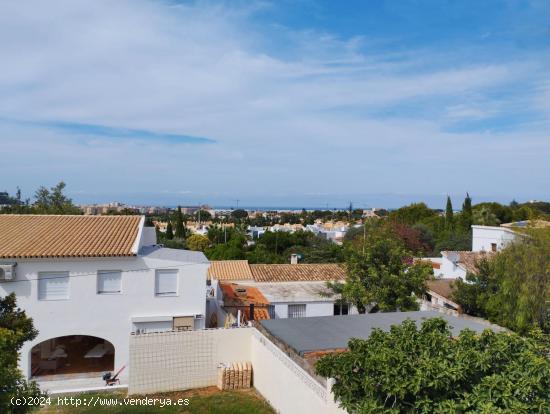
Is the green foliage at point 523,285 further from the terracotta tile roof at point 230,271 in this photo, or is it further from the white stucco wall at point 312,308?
the terracotta tile roof at point 230,271

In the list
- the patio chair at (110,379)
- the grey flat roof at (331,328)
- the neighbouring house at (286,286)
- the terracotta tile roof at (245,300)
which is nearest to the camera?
the grey flat roof at (331,328)

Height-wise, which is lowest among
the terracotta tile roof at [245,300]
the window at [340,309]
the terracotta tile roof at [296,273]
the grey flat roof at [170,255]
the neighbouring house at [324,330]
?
the window at [340,309]

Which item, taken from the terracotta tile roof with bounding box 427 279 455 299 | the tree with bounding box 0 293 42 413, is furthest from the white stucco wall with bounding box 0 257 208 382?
the terracotta tile roof with bounding box 427 279 455 299

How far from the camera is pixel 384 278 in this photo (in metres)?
18.4

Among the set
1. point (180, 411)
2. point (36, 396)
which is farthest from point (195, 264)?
point (36, 396)

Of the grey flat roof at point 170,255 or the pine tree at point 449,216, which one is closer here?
the grey flat roof at point 170,255

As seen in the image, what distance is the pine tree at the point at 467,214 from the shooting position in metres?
58.0

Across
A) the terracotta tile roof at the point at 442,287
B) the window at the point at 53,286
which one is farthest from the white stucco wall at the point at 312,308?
the window at the point at 53,286

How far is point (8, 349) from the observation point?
6.72m

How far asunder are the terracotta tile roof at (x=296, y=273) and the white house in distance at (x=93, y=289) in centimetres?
881

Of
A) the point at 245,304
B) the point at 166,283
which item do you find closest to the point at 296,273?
the point at 245,304

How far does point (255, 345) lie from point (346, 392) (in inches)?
277

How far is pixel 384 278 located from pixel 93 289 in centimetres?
1195

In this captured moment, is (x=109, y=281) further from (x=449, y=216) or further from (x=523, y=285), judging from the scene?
(x=449, y=216)
